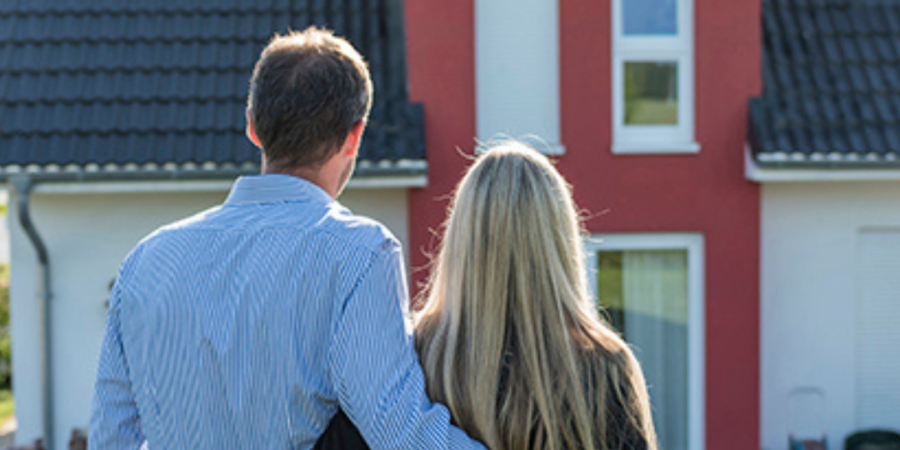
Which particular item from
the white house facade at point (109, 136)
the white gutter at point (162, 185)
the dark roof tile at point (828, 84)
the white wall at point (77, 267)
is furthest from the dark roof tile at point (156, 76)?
the dark roof tile at point (828, 84)

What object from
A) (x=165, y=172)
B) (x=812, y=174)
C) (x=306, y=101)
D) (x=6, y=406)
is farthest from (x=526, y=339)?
(x=6, y=406)

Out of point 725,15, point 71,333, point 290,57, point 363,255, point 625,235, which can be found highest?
point 725,15

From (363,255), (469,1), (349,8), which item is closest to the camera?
(363,255)

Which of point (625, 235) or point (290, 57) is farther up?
point (290, 57)

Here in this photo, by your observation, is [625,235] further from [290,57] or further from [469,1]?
[290,57]

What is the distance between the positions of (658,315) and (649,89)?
1724mm

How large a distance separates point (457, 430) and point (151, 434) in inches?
23.4

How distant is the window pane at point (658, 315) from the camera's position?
7863mm

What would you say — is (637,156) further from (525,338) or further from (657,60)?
(525,338)

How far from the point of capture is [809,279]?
8.06m

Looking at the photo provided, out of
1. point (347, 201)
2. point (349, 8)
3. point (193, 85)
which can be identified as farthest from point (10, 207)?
point (349, 8)

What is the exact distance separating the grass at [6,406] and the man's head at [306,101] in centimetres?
1125

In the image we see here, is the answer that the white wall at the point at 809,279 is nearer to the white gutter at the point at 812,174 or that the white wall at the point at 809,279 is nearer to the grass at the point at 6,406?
the white gutter at the point at 812,174

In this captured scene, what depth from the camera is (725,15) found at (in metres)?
7.62
